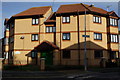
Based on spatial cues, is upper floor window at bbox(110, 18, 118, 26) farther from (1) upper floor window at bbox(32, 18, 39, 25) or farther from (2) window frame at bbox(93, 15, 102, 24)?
(1) upper floor window at bbox(32, 18, 39, 25)

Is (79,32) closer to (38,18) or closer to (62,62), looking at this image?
(62,62)

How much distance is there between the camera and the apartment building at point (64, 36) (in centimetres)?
2664

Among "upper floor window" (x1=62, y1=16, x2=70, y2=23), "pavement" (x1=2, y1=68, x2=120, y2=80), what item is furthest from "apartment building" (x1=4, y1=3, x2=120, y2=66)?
"pavement" (x1=2, y1=68, x2=120, y2=80)

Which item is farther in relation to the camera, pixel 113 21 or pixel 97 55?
pixel 113 21

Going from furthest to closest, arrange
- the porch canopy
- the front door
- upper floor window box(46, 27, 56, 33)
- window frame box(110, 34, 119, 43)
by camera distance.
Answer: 1. upper floor window box(46, 27, 56, 33)
2. window frame box(110, 34, 119, 43)
3. the front door
4. the porch canopy

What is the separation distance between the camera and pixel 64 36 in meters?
27.4

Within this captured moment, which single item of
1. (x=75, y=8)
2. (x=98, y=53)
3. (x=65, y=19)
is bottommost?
(x=98, y=53)

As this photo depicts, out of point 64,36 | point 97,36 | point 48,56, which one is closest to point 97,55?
point 97,36

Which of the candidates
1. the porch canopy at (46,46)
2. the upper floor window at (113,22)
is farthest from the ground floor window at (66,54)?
the upper floor window at (113,22)

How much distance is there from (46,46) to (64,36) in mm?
3278

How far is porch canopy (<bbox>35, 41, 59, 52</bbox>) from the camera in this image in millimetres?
26422

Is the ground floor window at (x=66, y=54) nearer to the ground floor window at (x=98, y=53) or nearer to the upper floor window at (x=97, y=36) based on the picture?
the ground floor window at (x=98, y=53)

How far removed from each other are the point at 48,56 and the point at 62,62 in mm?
2439

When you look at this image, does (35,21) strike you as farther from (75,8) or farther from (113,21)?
(113,21)
